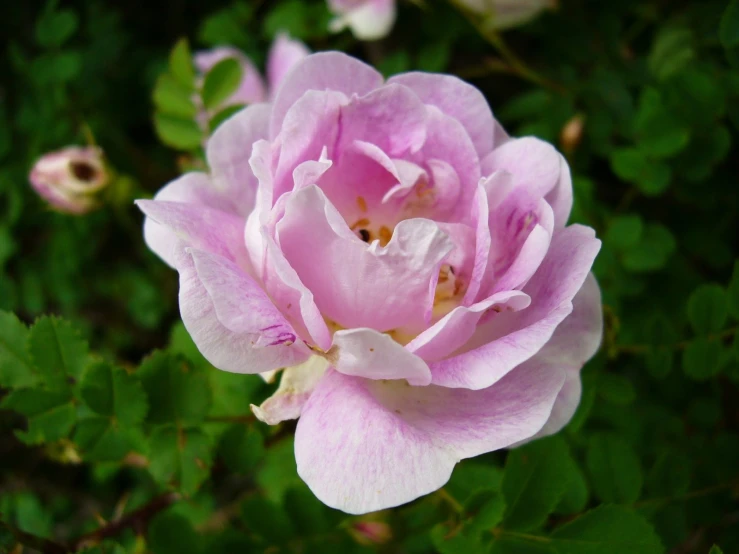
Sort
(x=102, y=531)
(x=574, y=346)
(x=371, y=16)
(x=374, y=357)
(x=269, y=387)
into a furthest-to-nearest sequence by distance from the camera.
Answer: (x=371, y=16), (x=269, y=387), (x=102, y=531), (x=574, y=346), (x=374, y=357)

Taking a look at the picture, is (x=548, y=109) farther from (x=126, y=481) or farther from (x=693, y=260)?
(x=126, y=481)

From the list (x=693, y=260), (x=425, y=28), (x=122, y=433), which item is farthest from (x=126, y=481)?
(x=693, y=260)

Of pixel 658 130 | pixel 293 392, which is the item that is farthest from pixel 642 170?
pixel 293 392

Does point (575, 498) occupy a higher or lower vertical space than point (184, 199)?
lower

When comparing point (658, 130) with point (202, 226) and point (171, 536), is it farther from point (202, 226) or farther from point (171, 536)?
point (171, 536)

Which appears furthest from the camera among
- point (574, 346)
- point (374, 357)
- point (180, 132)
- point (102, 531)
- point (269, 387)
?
point (180, 132)

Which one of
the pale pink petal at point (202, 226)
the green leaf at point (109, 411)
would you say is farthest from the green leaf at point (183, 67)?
the green leaf at point (109, 411)

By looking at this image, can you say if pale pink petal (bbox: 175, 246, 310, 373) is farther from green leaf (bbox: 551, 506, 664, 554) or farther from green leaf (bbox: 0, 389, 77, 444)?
green leaf (bbox: 551, 506, 664, 554)

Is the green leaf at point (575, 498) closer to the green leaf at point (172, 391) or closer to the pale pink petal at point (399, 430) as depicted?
the pale pink petal at point (399, 430)
